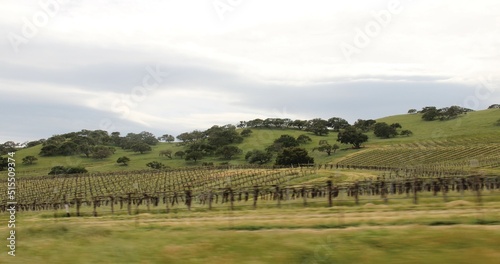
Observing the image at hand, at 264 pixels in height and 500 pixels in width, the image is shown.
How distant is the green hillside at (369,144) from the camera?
123750 mm

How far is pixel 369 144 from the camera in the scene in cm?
14350

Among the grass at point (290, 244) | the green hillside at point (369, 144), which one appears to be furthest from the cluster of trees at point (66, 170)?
the grass at point (290, 244)

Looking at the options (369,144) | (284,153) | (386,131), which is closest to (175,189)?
(284,153)

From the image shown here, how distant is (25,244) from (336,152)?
412 feet

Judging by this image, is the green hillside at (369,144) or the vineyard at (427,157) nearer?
the vineyard at (427,157)

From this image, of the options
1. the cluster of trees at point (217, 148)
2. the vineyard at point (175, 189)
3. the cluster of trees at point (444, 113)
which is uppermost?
the cluster of trees at point (444, 113)

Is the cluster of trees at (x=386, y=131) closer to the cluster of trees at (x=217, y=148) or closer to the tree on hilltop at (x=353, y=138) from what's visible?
the tree on hilltop at (x=353, y=138)

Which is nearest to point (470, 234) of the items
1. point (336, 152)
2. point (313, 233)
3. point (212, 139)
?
point (313, 233)

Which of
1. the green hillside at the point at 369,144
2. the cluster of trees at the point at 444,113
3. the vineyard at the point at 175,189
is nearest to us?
the vineyard at the point at 175,189

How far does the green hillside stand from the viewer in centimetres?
12375

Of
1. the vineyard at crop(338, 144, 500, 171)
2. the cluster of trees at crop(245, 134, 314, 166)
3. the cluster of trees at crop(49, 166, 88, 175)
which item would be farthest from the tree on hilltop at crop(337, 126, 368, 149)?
the cluster of trees at crop(49, 166, 88, 175)

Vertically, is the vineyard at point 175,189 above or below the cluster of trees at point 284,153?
below

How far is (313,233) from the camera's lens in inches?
615

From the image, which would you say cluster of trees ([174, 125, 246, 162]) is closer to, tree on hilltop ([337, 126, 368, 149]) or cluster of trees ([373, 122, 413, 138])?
tree on hilltop ([337, 126, 368, 149])
